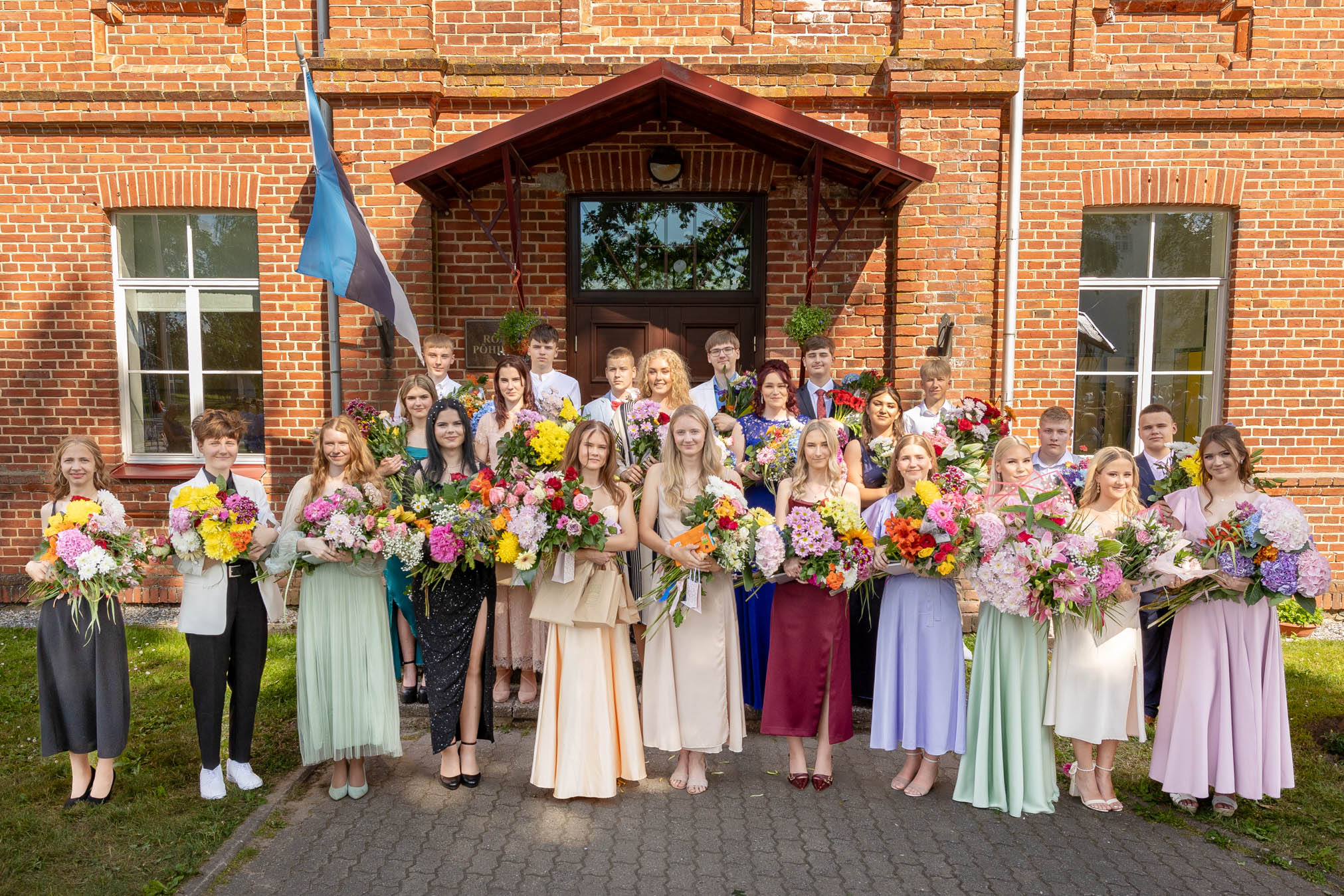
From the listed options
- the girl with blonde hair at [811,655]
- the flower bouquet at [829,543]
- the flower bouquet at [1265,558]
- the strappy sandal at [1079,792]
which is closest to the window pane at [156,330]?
the girl with blonde hair at [811,655]

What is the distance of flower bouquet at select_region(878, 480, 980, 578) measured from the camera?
404cm

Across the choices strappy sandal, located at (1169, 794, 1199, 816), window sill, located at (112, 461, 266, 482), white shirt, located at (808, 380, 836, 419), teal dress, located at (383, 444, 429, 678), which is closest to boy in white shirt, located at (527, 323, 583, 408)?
teal dress, located at (383, 444, 429, 678)

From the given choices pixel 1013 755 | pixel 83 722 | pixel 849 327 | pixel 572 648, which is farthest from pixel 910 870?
pixel 849 327

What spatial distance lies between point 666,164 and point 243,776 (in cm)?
568

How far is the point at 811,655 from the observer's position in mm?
4359

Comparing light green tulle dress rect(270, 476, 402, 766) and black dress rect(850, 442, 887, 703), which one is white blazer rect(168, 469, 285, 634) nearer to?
light green tulle dress rect(270, 476, 402, 766)

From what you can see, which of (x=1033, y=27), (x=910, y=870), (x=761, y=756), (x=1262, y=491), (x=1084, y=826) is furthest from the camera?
(x=1033, y=27)

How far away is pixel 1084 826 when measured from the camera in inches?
162

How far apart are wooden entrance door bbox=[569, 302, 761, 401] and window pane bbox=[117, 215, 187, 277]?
12.5ft

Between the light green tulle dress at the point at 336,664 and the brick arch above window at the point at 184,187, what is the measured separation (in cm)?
454

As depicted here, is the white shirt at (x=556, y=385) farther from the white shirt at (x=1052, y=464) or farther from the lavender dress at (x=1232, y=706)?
the lavender dress at (x=1232, y=706)

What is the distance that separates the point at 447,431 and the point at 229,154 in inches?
188

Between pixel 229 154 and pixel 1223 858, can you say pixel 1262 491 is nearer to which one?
pixel 1223 858

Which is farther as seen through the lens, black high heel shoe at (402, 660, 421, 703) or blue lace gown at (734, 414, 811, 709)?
black high heel shoe at (402, 660, 421, 703)
